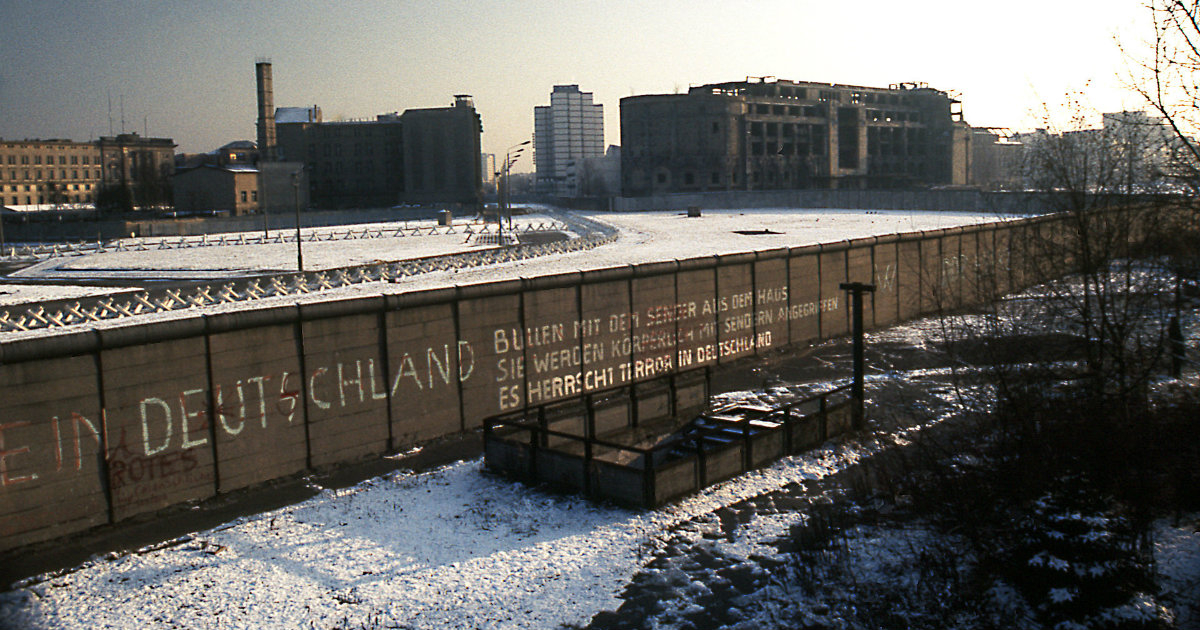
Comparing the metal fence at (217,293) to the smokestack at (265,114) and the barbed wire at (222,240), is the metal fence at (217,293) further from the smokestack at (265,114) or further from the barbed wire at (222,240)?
the smokestack at (265,114)

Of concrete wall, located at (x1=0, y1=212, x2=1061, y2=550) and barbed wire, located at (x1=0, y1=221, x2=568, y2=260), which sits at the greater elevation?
barbed wire, located at (x1=0, y1=221, x2=568, y2=260)

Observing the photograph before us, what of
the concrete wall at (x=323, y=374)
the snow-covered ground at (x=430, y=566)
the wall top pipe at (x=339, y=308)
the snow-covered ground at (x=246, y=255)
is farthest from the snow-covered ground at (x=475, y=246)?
the snow-covered ground at (x=430, y=566)

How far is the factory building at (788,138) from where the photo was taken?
140625 mm

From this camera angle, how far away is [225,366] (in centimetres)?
1616

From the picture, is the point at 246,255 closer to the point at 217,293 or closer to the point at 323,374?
the point at 217,293

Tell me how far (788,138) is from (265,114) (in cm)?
8463

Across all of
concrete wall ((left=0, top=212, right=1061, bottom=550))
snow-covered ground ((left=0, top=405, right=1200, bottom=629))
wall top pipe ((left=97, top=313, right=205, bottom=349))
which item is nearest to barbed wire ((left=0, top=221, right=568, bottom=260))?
concrete wall ((left=0, top=212, right=1061, bottom=550))

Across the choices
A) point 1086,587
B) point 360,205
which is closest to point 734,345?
point 1086,587

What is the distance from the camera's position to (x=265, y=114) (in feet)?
461

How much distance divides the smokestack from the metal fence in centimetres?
9742

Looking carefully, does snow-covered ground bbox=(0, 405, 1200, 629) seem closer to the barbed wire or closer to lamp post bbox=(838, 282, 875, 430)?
lamp post bbox=(838, 282, 875, 430)

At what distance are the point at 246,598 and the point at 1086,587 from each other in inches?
410

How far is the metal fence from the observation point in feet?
115

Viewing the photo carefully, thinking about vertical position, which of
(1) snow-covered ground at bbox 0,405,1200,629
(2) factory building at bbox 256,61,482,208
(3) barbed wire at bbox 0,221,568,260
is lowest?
(1) snow-covered ground at bbox 0,405,1200,629
